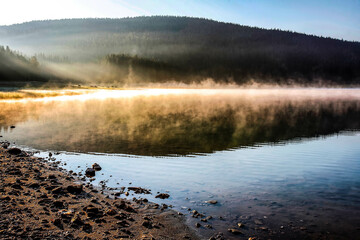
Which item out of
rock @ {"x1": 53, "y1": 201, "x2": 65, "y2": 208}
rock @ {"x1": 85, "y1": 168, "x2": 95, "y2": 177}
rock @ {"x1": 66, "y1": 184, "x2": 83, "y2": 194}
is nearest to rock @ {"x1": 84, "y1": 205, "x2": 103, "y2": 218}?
rock @ {"x1": 53, "y1": 201, "x2": 65, "y2": 208}

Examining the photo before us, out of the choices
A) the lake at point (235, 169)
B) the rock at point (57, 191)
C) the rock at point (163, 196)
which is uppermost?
the rock at point (57, 191)

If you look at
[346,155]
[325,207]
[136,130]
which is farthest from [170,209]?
[136,130]

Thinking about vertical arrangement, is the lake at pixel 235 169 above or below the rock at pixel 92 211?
below

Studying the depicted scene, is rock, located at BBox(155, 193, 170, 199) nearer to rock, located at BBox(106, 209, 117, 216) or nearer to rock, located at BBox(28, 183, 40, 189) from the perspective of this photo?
rock, located at BBox(106, 209, 117, 216)

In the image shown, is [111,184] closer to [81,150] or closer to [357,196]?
[81,150]

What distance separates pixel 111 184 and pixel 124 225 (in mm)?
3444

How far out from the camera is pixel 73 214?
799 centimetres

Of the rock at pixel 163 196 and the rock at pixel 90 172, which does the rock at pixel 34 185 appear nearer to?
the rock at pixel 90 172

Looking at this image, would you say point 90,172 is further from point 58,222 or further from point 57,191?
point 58,222

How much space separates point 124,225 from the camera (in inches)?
304

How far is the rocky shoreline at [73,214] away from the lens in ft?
23.5

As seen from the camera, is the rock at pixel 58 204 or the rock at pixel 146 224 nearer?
the rock at pixel 146 224

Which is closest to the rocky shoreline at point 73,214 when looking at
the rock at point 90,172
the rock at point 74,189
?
the rock at point 74,189

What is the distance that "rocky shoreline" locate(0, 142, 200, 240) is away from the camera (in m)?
7.15
